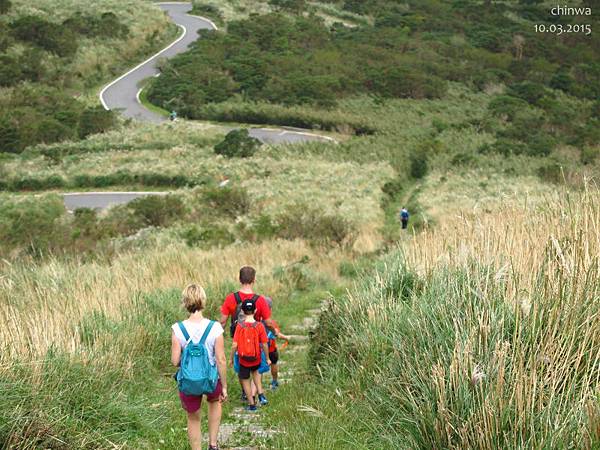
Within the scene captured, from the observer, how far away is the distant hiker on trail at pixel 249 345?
7121 millimetres

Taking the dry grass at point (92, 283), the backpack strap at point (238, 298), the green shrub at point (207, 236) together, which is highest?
the backpack strap at point (238, 298)

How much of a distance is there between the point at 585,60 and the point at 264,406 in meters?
64.8

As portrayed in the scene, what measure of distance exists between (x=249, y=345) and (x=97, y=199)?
26807 mm

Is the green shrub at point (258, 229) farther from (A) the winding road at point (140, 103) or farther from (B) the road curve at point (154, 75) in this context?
(B) the road curve at point (154, 75)

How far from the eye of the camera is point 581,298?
514cm

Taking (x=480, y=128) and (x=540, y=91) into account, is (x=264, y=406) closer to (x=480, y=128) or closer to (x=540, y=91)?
(x=480, y=128)

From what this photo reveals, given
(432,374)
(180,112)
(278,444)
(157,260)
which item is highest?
(432,374)

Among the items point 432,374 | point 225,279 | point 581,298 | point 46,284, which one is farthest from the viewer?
point 225,279

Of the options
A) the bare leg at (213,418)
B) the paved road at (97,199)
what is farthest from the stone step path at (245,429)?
the paved road at (97,199)

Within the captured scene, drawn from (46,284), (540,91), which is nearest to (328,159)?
(540,91)

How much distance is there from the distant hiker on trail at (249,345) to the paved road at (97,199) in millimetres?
23997

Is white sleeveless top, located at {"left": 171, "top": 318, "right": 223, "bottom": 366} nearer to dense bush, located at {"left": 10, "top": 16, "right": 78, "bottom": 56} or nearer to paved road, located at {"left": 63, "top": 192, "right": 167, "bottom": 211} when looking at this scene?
paved road, located at {"left": 63, "top": 192, "right": 167, "bottom": 211}

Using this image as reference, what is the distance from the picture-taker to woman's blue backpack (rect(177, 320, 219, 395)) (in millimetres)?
5578

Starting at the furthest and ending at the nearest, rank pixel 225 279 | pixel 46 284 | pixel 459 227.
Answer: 1. pixel 225 279
2. pixel 46 284
3. pixel 459 227
